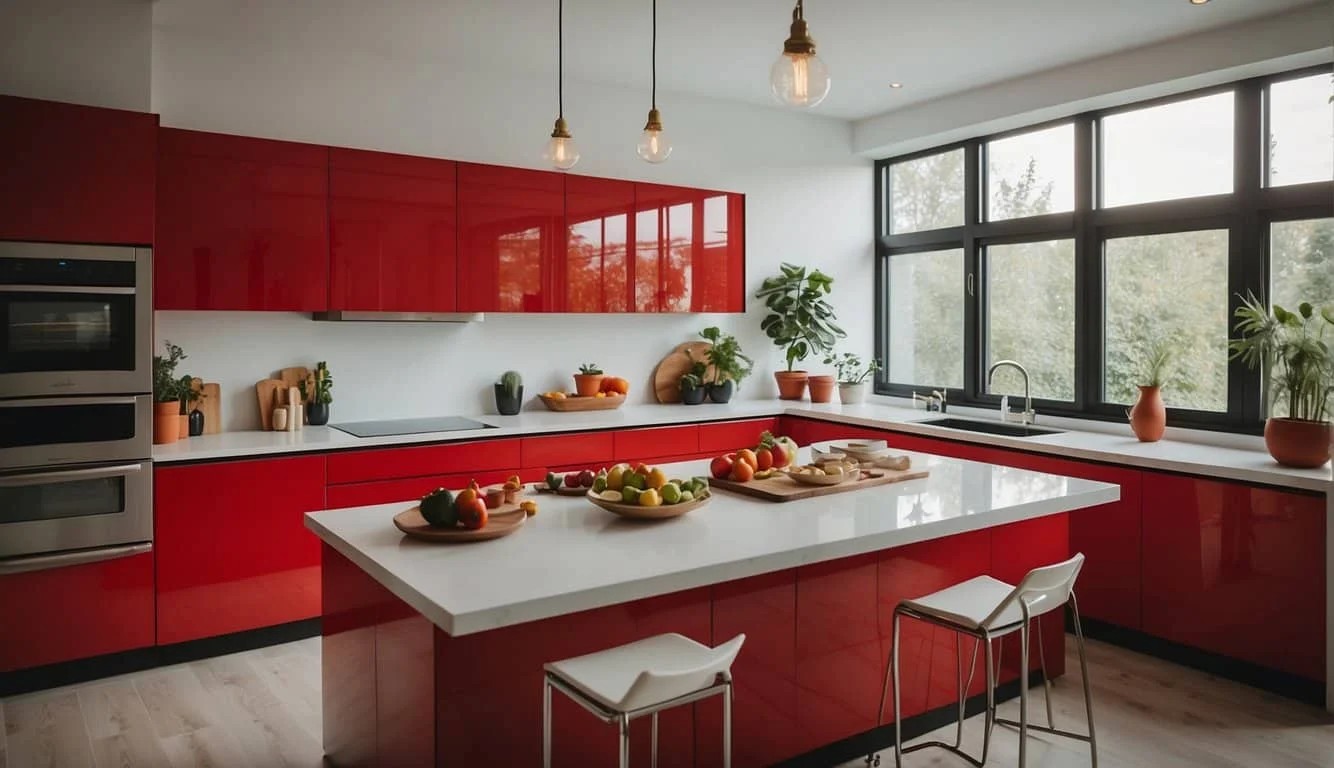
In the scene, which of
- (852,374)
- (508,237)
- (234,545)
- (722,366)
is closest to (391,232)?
(508,237)

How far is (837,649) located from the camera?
9.32ft

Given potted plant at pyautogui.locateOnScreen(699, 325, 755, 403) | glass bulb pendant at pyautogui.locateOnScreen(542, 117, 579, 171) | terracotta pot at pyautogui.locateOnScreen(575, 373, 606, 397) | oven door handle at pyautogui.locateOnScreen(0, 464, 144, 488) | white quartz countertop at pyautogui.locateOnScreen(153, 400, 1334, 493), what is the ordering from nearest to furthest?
glass bulb pendant at pyautogui.locateOnScreen(542, 117, 579, 171)
oven door handle at pyautogui.locateOnScreen(0, 464, 144, 488)
white quartz countertop at pyautogui.locateOnScreen(153, 400, 1334, 493)
terracotta pot at pyautogui.locateOnScreen(575, 373, 606, 397)
potted plant at pyautogui.locateOnScreen(699, 325, 755, 403)

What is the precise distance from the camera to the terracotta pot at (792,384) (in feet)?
19.5

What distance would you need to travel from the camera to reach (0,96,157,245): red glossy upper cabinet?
10.9ft

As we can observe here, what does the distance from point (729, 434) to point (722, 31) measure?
2.20 meters

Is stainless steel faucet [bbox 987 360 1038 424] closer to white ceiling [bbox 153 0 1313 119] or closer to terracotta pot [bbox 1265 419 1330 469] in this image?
terracotta pot [bbox 1265 419 1330 469]

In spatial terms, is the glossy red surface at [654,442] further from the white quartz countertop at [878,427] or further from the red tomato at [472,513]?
the red tomato at [472,513]

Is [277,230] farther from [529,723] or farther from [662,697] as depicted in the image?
[662,697]

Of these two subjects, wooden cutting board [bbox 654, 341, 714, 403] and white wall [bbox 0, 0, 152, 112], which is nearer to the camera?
white wall [bbox 0, 0, 152, 112]

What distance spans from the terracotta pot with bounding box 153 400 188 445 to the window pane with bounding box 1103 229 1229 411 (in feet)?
15.3

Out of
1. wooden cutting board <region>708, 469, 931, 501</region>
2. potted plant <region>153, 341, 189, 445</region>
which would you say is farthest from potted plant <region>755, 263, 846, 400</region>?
potted plant <region>153, 341, 189, 445</region>

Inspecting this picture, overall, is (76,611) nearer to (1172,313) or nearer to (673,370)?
(673,370)

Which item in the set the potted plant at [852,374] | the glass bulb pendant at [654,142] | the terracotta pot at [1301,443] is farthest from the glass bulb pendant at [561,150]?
the potted plant at [852,374]

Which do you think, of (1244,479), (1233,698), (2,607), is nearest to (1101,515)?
(1244,479)
